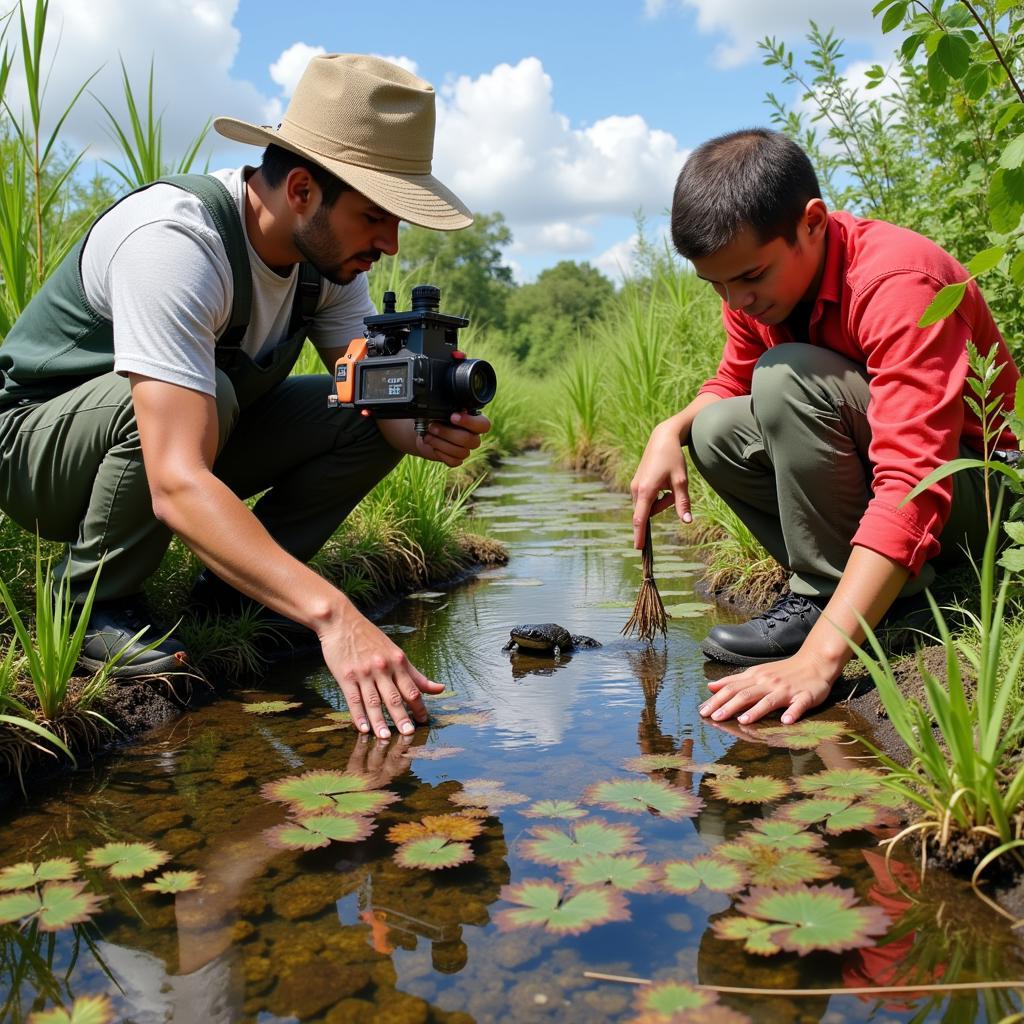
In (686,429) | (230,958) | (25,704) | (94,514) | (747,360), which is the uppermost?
(747,360)

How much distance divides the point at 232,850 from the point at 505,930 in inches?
19.7

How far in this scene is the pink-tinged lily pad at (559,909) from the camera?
1.26m

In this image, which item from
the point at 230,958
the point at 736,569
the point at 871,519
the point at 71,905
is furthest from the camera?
the point at 736,569

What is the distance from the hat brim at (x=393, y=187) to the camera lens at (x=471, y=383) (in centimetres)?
33

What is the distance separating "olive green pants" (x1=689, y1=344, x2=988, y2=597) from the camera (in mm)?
2244

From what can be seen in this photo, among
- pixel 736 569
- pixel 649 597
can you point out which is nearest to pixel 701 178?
pixel 649 597

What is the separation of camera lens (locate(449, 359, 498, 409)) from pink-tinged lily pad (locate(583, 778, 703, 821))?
3.31ft

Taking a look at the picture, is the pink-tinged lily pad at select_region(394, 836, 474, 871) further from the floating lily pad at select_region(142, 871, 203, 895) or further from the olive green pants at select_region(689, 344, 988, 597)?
the olive green pants at select_region(689, 344, 988, 597)

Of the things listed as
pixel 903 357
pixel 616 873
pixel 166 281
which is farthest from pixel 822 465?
pixel 166 281

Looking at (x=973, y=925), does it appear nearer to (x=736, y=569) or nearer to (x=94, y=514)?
(x=94, y=514)

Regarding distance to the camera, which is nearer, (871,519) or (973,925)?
(973,925)

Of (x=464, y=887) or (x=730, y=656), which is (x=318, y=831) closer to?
(x=464, y=887)

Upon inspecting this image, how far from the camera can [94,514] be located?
225 cm

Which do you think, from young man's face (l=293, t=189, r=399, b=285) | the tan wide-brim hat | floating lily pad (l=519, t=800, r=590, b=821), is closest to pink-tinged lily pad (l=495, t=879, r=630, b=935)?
floating lily pad (l=519, t=800, r=590, b=821)
